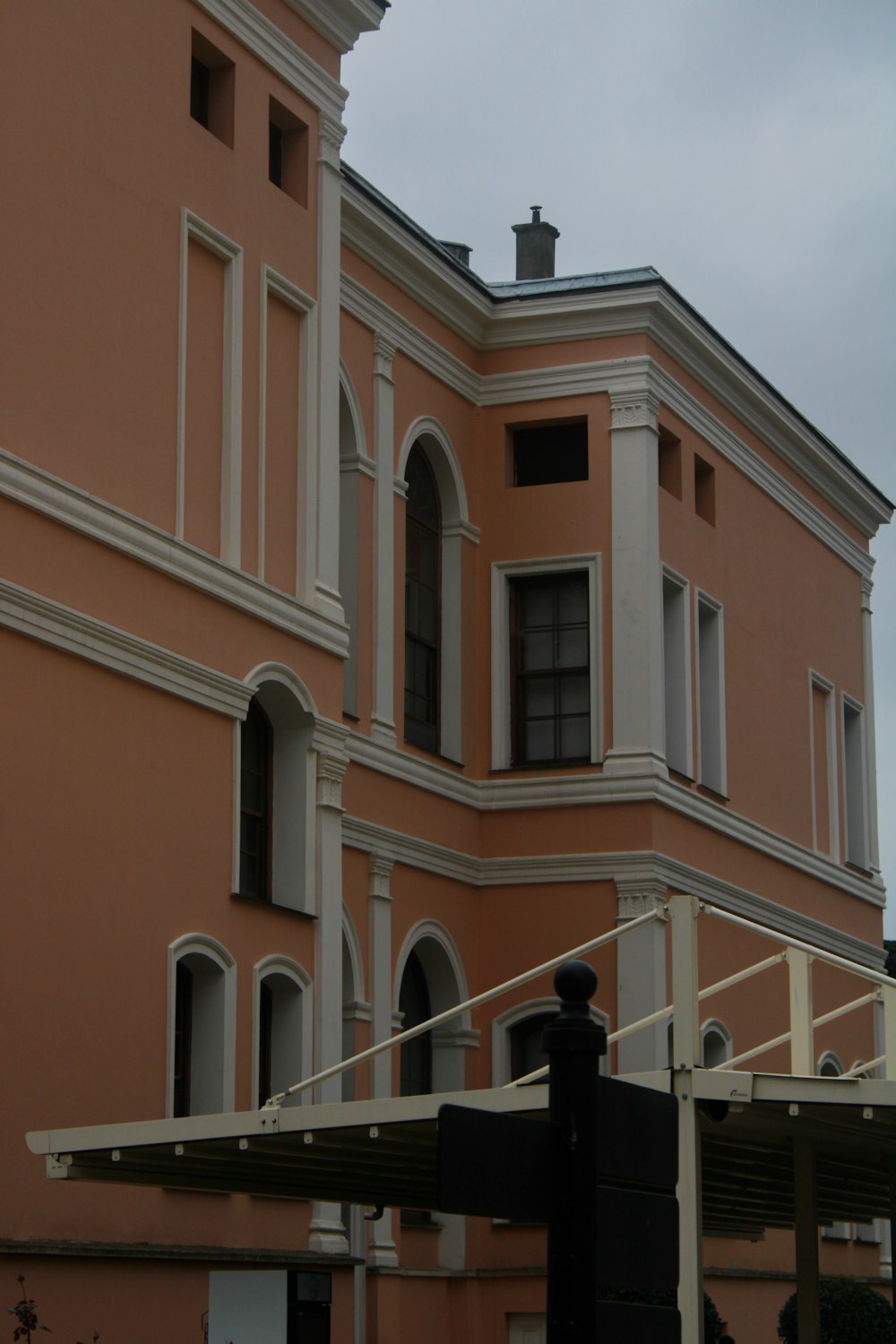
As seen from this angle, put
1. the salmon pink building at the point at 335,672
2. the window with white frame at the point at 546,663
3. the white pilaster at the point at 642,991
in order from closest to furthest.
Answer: the salmon pink building at the point at 335,672, the white pilaster at the point at 642,991, the window with white frame at the point at 546,663

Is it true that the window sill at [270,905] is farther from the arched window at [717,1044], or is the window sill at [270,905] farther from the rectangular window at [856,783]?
the rectangular window at [856,783]

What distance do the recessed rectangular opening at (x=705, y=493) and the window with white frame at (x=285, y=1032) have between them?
12.7 meters

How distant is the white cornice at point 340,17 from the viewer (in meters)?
20.1

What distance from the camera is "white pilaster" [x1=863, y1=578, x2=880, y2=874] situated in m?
35.6

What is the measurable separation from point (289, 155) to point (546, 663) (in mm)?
8626

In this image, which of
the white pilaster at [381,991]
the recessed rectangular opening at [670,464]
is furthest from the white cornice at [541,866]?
the recessed rectangular opening at [670,464]

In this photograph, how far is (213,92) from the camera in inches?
754

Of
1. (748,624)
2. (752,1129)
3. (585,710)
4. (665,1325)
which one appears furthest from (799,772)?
(665,1325)

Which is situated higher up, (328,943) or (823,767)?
(823,767)

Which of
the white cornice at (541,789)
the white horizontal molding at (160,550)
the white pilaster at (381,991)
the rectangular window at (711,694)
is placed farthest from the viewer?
the rectangular window at (711,694)

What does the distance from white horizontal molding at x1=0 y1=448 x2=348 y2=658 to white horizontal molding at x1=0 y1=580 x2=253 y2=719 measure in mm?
631

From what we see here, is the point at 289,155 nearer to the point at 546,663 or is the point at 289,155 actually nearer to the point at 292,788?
the point at 292,788

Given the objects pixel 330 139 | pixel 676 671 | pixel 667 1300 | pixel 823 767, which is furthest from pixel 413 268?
pixel 667 1300

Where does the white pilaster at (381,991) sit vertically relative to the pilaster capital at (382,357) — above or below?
below
